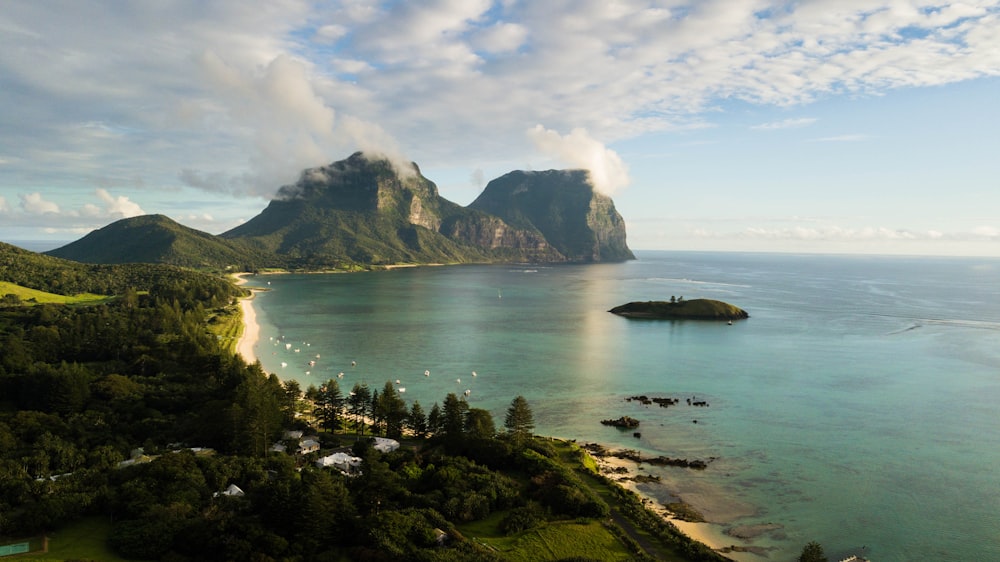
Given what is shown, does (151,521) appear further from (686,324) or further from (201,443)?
(686,324)

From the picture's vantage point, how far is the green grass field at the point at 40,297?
117 metres

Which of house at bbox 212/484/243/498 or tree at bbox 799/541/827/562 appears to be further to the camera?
house at bbox 212/484/243/498

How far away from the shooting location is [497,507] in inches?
1385

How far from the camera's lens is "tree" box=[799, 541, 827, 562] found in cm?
3143

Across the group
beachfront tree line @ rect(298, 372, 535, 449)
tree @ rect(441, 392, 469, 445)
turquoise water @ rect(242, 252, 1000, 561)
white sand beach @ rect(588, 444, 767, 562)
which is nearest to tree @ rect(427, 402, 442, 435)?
beachfront tree line @ rect(298, 372, 535, 449)

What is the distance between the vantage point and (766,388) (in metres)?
73.0

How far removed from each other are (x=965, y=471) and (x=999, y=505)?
267 inches

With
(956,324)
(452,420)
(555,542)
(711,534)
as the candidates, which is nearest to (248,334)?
(452,420)

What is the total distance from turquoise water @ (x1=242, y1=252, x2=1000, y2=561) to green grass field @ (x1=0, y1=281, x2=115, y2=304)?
39212mm

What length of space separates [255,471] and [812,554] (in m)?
35.8

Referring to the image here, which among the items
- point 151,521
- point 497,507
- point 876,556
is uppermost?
point 151,521

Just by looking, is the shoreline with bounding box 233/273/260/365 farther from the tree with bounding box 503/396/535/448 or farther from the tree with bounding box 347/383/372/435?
the tree with bounding box 503/396/535/448

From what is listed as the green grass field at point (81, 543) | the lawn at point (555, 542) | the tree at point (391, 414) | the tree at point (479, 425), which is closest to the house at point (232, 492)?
the green grass field at point (81, 543)

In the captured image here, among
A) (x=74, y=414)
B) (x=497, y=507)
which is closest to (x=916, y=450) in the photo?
(x=497, y=507)
